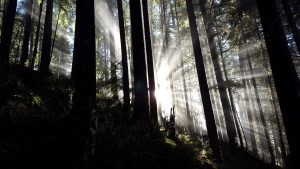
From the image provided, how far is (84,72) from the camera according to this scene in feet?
20.2

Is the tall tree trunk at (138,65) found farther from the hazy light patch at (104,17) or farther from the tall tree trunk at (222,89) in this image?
the hazy light patch at (104,17)

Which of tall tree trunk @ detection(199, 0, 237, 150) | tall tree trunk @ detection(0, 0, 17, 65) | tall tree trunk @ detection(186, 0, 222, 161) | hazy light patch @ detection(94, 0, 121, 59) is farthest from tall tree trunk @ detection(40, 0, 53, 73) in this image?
hazy light patch @ detection(94, 0, 121, 59)

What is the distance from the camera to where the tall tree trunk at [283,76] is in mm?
5602

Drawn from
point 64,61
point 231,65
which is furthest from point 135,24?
point 64,61

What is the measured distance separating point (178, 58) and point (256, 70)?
30.6ft

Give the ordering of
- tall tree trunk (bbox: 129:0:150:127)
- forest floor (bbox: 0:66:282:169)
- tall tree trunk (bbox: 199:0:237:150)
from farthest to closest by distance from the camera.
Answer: tall tree trunk (bbox: 199:0:237:150) → tall tree trunk (bbox: 129:0:150:127) → forest floor (bbox: 0:66:282:169)

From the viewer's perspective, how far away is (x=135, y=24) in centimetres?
958

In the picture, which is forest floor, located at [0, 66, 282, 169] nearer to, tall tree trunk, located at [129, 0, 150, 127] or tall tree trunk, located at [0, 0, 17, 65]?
tall tree trunk, located at [129, 0, 150, 127]

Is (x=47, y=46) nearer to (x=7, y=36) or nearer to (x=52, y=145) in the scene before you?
(x=7, y=36)

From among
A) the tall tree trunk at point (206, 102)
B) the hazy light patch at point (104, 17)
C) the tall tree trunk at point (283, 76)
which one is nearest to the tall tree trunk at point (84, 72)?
the tall tree trunk at point (283, 76)

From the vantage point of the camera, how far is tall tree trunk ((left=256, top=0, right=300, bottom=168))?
5.60 meters

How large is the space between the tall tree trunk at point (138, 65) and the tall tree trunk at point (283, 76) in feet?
14.5

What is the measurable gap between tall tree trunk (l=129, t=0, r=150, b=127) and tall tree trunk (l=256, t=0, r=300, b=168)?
441 cm

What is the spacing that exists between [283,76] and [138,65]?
5222mm
